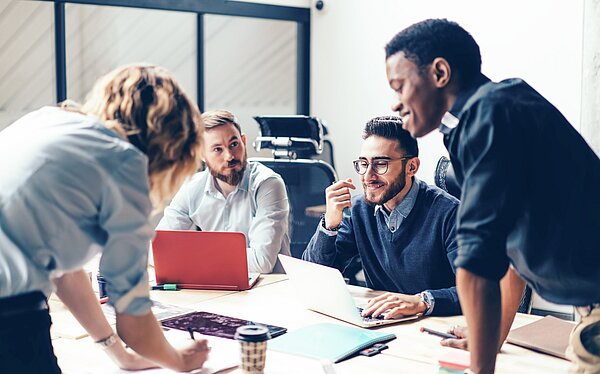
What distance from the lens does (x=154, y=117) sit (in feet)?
4.86

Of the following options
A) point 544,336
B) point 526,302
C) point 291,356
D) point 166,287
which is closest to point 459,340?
point 544,336

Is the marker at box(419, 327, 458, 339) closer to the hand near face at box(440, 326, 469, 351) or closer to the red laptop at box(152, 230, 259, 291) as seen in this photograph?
the hand near face at box(440, 326, 469, 351)

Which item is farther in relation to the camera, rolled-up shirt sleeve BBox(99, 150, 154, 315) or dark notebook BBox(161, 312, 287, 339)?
dark notebook BBox(161, 312, 287, 339)

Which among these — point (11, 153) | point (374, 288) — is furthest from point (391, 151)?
point (11, 153)

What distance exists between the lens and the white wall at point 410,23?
4.51 meters

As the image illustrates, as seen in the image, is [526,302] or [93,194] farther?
[526,302]

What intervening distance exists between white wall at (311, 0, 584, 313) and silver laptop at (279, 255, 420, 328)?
264cm

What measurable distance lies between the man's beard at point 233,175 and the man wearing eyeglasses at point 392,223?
1.69 ft

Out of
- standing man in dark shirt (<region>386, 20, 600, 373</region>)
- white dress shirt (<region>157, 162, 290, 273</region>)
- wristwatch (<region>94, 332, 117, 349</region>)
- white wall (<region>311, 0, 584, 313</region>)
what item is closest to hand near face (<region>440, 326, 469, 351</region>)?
standing man in dark shirt (<region>386, 20, 600, 373</region>)

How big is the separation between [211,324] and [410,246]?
2.81 ft

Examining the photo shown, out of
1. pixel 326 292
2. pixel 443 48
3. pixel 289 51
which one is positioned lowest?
pixel 326 292

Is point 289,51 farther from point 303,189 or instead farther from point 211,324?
point 211,324

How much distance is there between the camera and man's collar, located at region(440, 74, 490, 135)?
5.40ft

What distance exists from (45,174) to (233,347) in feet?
2.67
